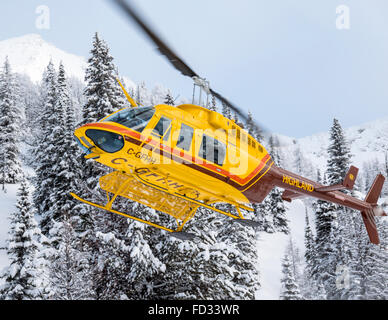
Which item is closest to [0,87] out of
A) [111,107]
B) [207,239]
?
[111,107]

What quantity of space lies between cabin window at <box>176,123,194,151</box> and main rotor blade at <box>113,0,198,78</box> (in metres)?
1.50

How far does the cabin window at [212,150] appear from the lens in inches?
478

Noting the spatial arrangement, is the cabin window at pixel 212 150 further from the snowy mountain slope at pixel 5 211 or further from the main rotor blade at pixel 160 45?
the snowy mountain slope at pixel 5 211

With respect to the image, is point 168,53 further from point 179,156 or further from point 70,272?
point 70,272

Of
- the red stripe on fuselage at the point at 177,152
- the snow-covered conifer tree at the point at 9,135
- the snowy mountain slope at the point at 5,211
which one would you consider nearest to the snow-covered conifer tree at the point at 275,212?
the snowy mountain slope at the point at 5,211

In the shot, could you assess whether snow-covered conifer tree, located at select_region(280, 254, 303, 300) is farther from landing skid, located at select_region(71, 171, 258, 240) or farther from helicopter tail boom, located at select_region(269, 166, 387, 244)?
landing skid, located at select_region(71, 171, 258, 240)

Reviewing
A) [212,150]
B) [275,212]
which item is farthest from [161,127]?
[275,212]

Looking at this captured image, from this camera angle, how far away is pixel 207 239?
2230 cm

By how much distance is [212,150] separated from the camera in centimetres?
1234

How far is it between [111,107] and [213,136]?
44.5 feet

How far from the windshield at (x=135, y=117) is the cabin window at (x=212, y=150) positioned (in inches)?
69.1

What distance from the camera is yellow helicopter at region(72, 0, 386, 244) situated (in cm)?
1145

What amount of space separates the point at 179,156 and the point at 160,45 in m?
3.50
